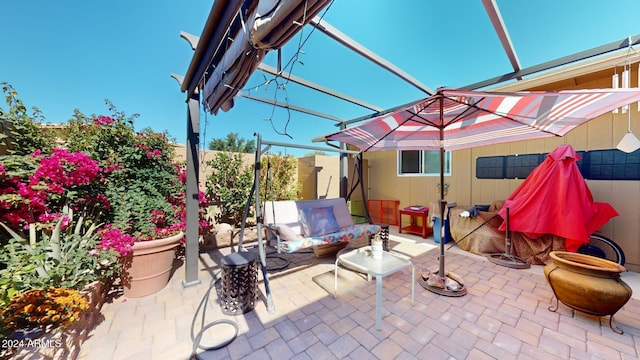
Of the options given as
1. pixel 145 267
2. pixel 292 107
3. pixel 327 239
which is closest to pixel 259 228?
pixel 327 239

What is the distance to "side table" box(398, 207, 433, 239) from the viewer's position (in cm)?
515

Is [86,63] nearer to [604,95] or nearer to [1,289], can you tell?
[1,289]

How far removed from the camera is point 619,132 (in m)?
3.43

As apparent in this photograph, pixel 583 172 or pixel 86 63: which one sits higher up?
pixel 86 63

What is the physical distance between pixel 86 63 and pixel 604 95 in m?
9.19

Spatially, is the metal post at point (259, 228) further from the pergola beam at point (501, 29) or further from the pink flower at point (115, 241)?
the pergola beam at point (501, 29)

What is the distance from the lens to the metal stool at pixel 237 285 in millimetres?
2338

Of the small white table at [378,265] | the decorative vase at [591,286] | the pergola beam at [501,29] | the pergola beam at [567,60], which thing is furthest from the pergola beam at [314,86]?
the decorative vase at [591,286]

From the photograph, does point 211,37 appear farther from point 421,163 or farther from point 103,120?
point 421,163

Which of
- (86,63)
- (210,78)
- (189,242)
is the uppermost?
(86,63)

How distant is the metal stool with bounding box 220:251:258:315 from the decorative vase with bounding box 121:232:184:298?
1.03 metres

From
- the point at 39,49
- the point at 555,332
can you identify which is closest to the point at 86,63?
the point at 39,49

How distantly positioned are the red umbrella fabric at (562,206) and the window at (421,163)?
211cm

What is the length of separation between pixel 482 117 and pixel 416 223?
372 centimetres
